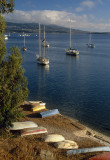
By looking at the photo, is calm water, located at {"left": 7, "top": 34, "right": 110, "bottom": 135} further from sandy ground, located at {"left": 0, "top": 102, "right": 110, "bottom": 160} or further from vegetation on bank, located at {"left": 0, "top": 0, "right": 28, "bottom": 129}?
vegetation on bank, located at {"left": 0, "top": 0, "right": 28, "bottom": 129}

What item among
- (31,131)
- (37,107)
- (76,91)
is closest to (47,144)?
(31,131)

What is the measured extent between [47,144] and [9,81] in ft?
18.8

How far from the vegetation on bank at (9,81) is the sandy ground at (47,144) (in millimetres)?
1838

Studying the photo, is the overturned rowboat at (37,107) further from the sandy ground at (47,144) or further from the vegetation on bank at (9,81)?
the vegetation on bank at (9,81)

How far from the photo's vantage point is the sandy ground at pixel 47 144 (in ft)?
35.5

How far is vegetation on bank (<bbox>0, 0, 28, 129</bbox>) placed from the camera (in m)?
13.2

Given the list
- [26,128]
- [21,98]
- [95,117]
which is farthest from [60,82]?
[21,98]

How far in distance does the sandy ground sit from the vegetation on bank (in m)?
1.84

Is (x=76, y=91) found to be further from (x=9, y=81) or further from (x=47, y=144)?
(x=9, y=81)

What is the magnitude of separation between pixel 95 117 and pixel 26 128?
48.1 feet

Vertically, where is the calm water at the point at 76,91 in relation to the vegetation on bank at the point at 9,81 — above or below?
below

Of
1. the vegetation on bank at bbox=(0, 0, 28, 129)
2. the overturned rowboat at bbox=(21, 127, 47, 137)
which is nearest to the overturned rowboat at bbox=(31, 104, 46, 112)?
the overturned rowboat at bbox=(21, 127, 47, 137)

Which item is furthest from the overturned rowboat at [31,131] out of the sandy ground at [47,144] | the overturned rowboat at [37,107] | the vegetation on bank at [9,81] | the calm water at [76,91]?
the calm water at [76,91]

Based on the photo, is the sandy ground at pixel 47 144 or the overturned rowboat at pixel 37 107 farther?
the overturned rowboat at pixel 37 107
